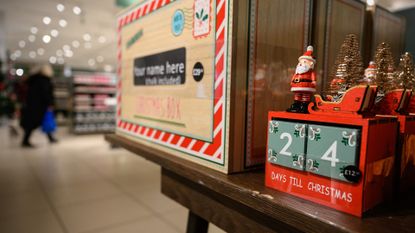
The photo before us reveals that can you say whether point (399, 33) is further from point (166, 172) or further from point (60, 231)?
point (60, 231)

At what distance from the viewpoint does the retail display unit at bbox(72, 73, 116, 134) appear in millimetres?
7973

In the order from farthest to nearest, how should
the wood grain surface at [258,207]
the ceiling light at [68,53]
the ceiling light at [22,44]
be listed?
the ceiling light at [68,53], the ceiling light at [22,44], the wood grain surface at [258,207]

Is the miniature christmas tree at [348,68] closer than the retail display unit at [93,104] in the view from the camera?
Yes

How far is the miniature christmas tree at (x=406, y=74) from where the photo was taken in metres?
0.80

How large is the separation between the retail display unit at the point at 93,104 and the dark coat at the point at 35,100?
1658mm

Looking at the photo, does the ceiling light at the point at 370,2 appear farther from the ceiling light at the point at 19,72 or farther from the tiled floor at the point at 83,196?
the ceiling light at the point at 19,72

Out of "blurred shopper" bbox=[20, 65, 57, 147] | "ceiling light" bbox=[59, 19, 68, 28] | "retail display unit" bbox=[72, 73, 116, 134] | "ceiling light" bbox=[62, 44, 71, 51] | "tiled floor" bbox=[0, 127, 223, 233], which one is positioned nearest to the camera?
"tiled floor" bbox=[0, 127, 223, 233]

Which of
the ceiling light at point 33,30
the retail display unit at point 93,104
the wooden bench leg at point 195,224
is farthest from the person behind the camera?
the ceiling light at point 33,30

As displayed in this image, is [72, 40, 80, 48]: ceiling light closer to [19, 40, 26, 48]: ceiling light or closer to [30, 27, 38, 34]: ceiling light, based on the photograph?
[30, 27, 38, 34]: ceiling light

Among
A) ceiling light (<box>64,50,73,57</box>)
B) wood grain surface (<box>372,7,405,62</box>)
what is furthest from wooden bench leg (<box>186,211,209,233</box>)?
ceiling light (<box>64,50,73,57</box>)

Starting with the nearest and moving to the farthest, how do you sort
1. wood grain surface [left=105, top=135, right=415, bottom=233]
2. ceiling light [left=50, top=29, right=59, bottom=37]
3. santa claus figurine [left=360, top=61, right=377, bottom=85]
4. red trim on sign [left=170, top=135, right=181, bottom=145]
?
wood grain surface [left=105, top=135, right=415, bottom=233] < santa claus figurine [left=360, top=61, right=377, bottom=85] < red trim on sign [left=170, top=135, right=181, bottom=145] < ceiling light [left=50, top=29, right=59, bottom=37]

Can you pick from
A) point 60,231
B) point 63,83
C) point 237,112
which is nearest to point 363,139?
point 237,112

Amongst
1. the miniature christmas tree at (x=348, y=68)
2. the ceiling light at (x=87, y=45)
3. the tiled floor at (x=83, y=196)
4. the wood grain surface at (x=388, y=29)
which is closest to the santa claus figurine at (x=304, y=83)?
the miniature christmas tree at (x=348, y=68)

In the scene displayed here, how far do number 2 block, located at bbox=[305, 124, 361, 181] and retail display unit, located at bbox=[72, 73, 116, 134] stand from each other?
26.3 feet
